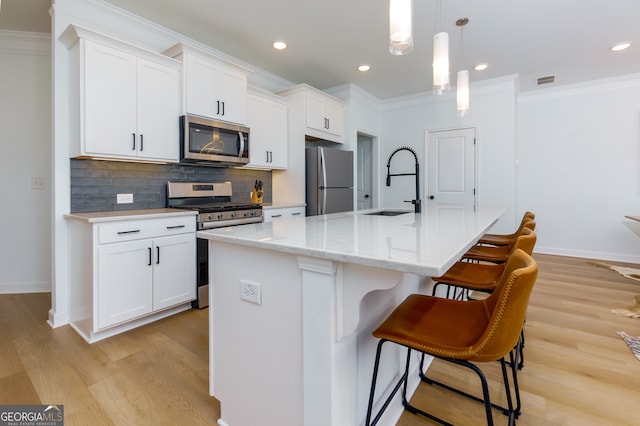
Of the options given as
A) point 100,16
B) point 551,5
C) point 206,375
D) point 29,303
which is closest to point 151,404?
point 206,375

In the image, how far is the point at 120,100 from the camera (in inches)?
99.3

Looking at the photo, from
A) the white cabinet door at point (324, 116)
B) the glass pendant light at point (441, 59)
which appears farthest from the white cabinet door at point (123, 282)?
the white cabinet door at point (324, 116)

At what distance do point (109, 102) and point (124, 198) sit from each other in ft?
2.73

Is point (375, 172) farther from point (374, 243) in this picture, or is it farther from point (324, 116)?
point (374, 243)

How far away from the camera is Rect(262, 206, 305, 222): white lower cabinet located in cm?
354

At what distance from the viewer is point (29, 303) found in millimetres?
2977

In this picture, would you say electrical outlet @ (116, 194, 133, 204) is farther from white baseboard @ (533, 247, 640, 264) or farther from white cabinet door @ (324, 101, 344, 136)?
white baseboard @ (533, 247, 640, 264)

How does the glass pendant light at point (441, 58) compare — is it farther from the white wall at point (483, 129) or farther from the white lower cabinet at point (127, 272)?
the white wall at point (483, 129)

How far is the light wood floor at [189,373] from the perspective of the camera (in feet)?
5.01

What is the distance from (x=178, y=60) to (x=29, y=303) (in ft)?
8.93

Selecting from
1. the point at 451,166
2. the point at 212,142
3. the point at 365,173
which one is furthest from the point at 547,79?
the point at 212,142

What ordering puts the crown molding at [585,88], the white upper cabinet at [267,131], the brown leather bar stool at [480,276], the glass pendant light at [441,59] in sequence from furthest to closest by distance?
1. the crown molding at [585,88]
2. the white upper cabinet at [267,131]
3. the glass pendant light at [441,59]
4. the brown leather bar stool at [480,276]

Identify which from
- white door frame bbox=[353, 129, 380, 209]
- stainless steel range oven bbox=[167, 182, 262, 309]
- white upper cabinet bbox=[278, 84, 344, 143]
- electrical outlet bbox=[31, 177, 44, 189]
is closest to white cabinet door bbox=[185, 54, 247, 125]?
stainless steel range oven bbox=[167, 182, 262, 309]

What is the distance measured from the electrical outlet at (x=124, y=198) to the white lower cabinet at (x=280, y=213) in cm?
128
